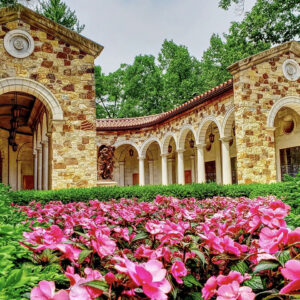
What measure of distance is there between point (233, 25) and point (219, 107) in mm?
13148

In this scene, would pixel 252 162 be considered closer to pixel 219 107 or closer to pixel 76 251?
pixel 219 107

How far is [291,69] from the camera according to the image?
12055mm

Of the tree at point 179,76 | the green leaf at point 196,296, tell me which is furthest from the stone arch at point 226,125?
the tree at point 179,76

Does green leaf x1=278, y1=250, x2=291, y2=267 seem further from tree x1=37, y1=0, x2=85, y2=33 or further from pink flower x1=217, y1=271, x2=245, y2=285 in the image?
Answer: tree x1=37, y1=0, x2=85, y2=33

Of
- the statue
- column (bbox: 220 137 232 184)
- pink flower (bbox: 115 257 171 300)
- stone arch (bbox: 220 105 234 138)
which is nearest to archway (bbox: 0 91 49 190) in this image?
the statue

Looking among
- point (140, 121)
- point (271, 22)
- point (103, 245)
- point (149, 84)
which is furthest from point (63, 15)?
point (103, 245)

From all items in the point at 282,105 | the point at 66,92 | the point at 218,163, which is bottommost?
the point at 218,163

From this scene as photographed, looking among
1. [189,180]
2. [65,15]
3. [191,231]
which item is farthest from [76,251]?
[65,15]

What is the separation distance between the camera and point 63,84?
31.8 feet

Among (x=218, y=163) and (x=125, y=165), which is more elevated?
(x=125, y=165)

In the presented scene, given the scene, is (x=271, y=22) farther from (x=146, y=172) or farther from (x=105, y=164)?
(x=105, y=164)

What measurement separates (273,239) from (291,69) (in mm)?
12685

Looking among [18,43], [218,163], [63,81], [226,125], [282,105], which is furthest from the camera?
[218,163]

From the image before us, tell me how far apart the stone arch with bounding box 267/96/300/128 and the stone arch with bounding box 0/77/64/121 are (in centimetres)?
756
